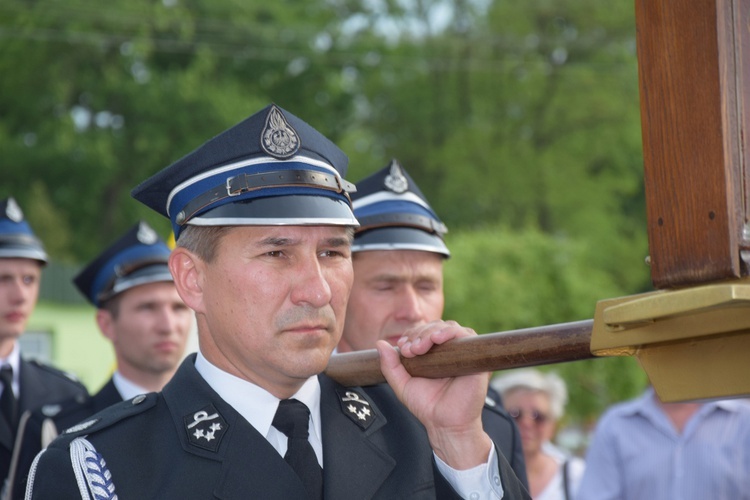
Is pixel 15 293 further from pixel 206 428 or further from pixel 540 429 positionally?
pixel 206 428

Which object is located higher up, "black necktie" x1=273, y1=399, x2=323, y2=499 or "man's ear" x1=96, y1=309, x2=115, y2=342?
"man's ear" x1=96, y1=309, x2=115, y2=342

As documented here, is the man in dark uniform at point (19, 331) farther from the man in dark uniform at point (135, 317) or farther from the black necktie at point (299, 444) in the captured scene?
the black necktie at point (299, 444)

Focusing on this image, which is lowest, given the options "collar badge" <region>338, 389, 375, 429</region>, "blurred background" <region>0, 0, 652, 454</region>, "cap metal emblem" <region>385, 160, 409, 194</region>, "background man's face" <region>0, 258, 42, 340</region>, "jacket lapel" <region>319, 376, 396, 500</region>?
"jacket lapel" <region>319, 376, 396, 500</region>

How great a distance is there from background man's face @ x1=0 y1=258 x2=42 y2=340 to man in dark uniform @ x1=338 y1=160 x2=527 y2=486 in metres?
2.22

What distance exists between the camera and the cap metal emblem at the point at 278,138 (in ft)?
9.26

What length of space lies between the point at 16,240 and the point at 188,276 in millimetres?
3535

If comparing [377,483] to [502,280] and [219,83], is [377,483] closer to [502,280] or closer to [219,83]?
[502,280]

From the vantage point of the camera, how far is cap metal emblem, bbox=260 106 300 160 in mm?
2822

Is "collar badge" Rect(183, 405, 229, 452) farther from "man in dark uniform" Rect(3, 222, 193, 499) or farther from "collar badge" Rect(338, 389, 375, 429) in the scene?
"man in dark uniform" Rect(3, 222, 193, 499)

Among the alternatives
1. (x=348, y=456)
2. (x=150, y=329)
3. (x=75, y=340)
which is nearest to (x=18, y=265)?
(x=150, y=329)

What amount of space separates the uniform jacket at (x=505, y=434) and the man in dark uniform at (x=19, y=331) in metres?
2.82

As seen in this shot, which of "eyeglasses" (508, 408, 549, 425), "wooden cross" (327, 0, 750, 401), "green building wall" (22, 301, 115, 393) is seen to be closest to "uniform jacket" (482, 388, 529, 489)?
"wooden cross" (327, 0, 750, 401)

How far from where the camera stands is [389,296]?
425 cm

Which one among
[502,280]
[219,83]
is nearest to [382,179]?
[502,280]
